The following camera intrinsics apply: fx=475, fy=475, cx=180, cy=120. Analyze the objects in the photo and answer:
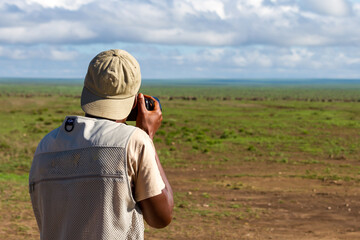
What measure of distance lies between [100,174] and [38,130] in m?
23.5

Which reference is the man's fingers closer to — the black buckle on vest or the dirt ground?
the black buckle on vest

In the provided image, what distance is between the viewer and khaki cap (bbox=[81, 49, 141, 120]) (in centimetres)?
191

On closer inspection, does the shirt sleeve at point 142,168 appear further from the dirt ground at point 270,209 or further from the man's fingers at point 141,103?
the dirt ground at point 270,209

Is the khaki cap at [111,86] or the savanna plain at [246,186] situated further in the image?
the savanna plain at [246,186]

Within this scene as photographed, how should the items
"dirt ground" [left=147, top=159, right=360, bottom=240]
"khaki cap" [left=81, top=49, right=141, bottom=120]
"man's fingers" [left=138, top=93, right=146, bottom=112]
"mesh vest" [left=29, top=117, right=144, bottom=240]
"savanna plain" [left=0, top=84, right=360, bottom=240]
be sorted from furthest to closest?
"savanna plain" [left=0, top=84, right=360, bottom=240] < "dirt ground" [left=147, top=159, right=360, bottom=240] < "man's fingers" [left=138, top=93, right=146, bottom=112] < "khaki cap" [left=81, top=49, right=141, bottom=120] < "mesh vest" [left=29, top=117, right=144, bottom=240]

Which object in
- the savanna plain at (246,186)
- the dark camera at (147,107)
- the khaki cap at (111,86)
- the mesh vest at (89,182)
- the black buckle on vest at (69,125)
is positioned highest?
the khaki cap at (111,86)

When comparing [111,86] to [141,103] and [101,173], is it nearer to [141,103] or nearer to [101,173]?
[141,103]

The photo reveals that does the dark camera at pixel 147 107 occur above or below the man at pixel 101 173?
above

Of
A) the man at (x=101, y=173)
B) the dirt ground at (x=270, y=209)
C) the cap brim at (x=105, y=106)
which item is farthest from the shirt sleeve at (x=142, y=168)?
the dirt ground at (x=270, y=209)

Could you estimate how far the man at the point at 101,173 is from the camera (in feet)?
5.85

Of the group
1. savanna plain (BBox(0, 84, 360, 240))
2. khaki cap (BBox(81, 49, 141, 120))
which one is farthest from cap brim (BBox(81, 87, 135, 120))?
savanna plain (BBox(0, 84, 360, 240))

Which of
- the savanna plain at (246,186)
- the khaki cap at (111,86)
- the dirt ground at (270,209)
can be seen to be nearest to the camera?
the khaki cap at (111,86)

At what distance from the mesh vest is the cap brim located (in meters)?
0.07

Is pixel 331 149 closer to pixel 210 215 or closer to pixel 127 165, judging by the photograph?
pixel 210 215
